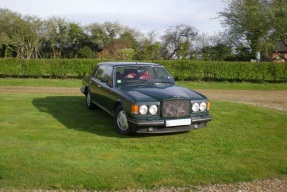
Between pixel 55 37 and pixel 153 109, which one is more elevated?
pixel 55 37

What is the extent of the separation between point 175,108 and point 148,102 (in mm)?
553

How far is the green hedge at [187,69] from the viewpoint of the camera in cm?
1831

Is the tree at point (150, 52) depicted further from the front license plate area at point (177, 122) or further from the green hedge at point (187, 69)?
the front license plate area at point (177, 122)

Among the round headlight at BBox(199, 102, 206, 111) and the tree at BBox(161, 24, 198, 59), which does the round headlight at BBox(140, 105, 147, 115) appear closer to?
the round headlight at BBox(199, 102, 206, 111)

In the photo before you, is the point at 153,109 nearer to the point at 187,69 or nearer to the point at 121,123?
the point at 121,123

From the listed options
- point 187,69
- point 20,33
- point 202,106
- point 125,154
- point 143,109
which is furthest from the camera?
point 20,33

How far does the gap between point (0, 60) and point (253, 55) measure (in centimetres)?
Result: 2272

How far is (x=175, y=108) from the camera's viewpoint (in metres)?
5.74

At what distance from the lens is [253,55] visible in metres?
29.5

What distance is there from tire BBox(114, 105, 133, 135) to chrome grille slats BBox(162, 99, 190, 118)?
0.80m

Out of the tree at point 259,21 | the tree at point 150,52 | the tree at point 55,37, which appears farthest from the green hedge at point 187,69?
the tree at point 55,37

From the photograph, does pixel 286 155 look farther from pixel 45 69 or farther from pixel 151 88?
pixel 45 69

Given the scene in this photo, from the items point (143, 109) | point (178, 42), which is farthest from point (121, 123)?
point (178, 42)

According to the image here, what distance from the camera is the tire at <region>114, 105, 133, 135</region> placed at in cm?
A: 596
